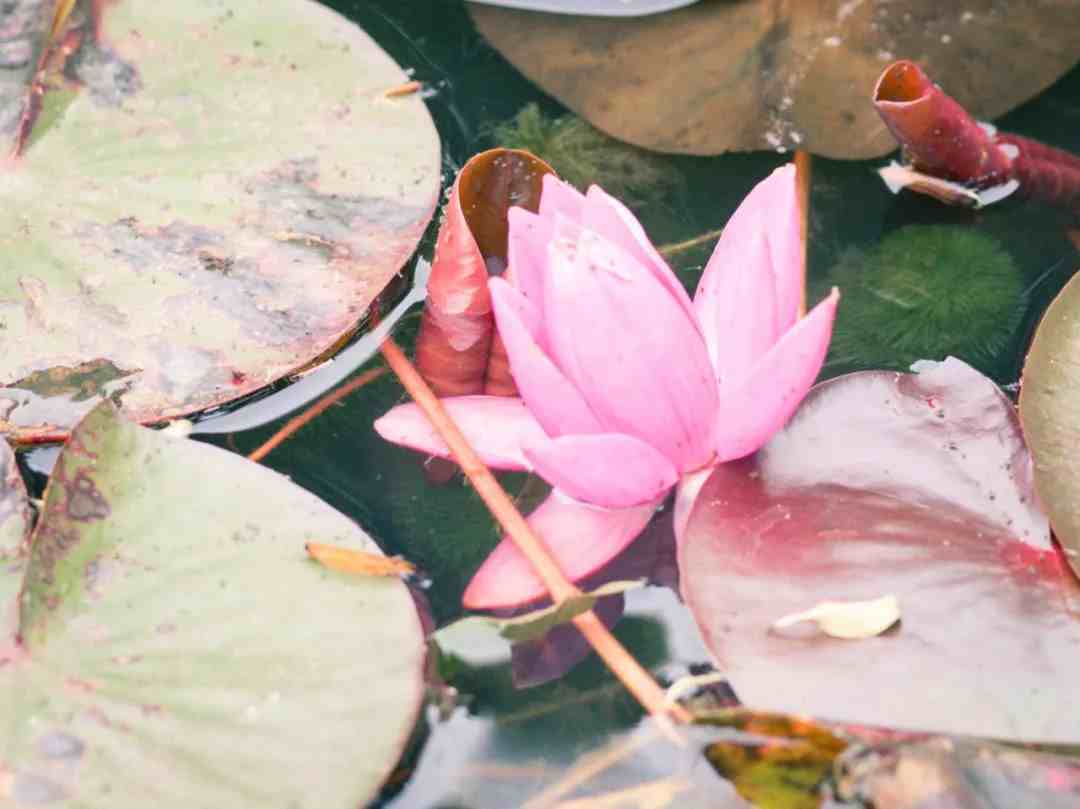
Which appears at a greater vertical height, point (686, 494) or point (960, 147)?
point (960, 147)

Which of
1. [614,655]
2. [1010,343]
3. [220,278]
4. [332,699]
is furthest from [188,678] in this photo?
[1010,343]

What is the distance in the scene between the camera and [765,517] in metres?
1.29

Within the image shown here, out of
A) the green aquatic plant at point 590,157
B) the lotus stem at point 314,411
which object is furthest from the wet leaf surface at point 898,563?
the green aquatic plant at point 590,157

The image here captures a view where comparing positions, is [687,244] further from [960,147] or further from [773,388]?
[773,388]

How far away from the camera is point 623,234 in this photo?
130cm

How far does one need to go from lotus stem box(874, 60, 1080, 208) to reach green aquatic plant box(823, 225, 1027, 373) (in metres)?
0.12

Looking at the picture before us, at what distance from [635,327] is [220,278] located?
673 millimetres

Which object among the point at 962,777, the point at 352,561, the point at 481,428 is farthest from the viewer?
the point at 481,428

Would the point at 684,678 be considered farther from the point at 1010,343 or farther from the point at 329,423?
the point at 1010,343

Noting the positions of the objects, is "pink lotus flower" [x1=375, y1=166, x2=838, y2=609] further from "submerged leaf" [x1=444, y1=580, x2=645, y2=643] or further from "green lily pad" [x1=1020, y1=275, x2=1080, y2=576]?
"green lily pad" [x1=1020, y1=275, x2=1080, y2=576]

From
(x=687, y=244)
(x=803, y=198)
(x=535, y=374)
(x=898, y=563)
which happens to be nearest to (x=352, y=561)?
(x=535, y=374)

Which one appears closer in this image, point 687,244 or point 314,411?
point 314,411

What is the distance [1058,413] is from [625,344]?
0.57 m

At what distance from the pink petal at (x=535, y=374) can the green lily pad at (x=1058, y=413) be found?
1.77 feet
